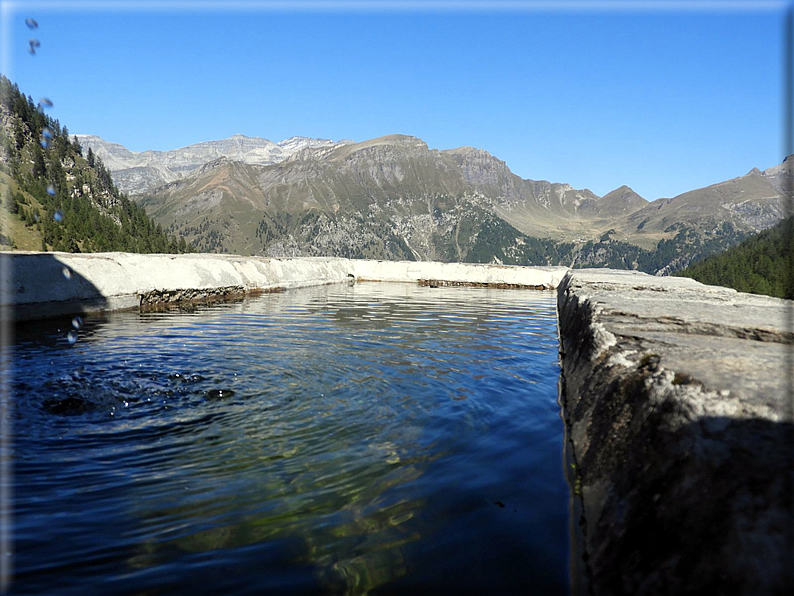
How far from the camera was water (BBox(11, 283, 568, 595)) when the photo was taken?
2.84 meters

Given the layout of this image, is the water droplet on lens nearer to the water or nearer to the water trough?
the water

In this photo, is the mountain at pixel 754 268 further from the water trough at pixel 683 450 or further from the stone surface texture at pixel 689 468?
the stone surface texture at pixel 689 468

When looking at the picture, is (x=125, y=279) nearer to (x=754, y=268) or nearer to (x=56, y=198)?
(x=754, y=268)

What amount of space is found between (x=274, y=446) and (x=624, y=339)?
344 centimetres

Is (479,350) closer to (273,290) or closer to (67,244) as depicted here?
(273,290)

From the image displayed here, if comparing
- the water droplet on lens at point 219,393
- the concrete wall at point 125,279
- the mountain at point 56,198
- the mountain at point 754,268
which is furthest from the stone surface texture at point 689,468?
the mountain at point 56,198

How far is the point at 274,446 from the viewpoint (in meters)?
4.81

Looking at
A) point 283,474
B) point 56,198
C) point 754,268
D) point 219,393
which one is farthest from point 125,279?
point 56,198

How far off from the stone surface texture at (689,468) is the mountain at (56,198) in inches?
2161

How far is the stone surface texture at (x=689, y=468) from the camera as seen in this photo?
1762 millimetres

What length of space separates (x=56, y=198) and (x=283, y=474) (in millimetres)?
112134

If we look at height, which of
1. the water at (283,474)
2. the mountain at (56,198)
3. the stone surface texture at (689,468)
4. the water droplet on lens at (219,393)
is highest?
the mountain at (56,198)

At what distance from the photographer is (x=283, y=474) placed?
13.7ft

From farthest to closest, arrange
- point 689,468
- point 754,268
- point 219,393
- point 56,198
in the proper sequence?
point 56,198
point 754,268
point 219,393
point 689,468
